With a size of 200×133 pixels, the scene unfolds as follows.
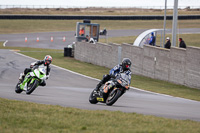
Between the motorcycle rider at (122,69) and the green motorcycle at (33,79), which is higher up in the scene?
the motorcycle rider at (122,69)

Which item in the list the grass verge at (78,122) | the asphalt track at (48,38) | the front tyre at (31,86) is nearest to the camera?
the grass verge at (78,122)

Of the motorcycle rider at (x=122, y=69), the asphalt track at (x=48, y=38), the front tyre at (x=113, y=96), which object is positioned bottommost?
the asphalt track at (x=48, y=38)

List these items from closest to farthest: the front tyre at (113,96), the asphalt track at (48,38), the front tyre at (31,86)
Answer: the front tyre at (113,96) → the front tyre at (31,86) → the asphalt track at (48,38)

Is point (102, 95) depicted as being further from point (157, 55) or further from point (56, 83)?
point (157, 55)

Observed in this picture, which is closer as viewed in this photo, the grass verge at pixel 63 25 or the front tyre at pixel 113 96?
the front tyre at pixel 113 96

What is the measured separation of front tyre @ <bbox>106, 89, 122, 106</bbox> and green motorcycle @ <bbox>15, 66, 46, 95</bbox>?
10.6 feet

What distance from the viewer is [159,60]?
2338 cm

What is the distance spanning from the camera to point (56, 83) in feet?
66.4

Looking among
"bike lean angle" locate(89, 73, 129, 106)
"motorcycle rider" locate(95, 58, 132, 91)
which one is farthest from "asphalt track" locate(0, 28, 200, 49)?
"motorcycle rider" locate(95, 58, 132, 91)

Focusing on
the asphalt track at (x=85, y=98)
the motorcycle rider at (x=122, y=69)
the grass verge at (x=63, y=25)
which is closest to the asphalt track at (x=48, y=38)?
the grass verge at (x=63, y=25)

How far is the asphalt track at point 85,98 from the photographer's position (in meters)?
11.5

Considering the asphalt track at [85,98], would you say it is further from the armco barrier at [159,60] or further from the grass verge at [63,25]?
the grass verge at [63,25]

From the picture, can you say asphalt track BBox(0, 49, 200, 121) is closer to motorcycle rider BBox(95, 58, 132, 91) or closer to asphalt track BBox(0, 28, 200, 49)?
motorcycle rider BBox(95, 58, 132, 91)

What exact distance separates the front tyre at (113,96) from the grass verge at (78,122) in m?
1.73
